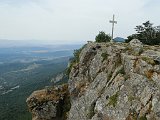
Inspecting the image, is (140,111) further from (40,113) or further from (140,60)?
(40,113)

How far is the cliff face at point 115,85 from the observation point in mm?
26344

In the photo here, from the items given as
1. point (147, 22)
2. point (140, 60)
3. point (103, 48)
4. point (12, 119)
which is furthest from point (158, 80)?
point (12, 119)

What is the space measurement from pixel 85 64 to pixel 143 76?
14.2 meters

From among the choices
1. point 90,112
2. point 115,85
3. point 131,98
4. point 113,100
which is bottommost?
point 90,112

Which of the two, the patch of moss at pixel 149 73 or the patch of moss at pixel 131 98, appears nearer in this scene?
the patch of moss at pixel 131 98

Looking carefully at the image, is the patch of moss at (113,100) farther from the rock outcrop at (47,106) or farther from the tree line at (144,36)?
the tree line at (144,36)

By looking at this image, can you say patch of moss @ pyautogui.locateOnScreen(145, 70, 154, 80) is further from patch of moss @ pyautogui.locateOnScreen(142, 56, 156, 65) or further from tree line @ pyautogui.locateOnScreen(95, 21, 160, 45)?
tree line @ pyautogui.locateOnScreen(95, 21, 160, 45)

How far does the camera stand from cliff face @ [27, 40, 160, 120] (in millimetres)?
26344

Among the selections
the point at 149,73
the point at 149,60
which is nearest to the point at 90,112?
the point at 149,73

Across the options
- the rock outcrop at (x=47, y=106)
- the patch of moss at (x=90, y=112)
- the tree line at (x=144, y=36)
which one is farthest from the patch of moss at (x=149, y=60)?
the tree line at (x=144, y=36)

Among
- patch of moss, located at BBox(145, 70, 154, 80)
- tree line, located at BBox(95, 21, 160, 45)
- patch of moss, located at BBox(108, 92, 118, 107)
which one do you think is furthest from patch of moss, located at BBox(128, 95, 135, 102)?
tree line, located at BBox(95, 21, 160, 45)

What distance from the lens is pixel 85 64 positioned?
41250 mm

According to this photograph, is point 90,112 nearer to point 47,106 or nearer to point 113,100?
point 113,100

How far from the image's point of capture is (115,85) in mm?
30625
